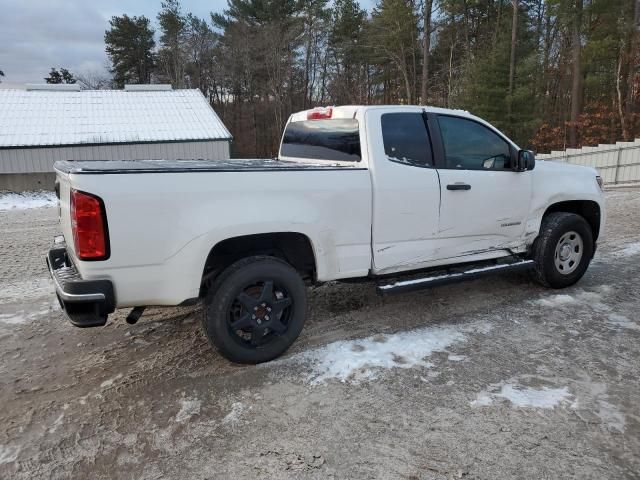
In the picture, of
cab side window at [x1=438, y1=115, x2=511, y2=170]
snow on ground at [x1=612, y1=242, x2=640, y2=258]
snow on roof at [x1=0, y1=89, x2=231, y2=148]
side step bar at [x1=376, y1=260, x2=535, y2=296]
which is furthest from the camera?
snow on roof at [x1=0, y1=89, x2=231, y2=148]

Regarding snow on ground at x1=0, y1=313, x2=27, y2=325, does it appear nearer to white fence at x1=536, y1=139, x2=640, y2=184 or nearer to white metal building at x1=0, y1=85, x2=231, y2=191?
white metal building at x1=0, y1=85, x2=231, y2=191

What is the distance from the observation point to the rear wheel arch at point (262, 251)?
12.1 feet

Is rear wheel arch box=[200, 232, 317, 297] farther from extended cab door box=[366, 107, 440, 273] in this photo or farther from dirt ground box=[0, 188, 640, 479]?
dirt ground box=[0, 188, 640, 479]

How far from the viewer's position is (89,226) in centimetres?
303

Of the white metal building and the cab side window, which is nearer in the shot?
the cab side window

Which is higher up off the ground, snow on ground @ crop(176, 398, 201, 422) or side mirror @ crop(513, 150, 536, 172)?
side mirror @ crop(513, 150, 536, 172)

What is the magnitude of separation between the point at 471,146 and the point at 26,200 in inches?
726

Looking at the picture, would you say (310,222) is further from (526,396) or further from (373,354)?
(526,396)

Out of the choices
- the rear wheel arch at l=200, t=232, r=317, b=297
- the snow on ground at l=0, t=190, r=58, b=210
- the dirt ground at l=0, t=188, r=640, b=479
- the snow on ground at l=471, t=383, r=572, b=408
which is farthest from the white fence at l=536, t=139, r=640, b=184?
the snow on ground at l=0, t=190, r=58, b=210

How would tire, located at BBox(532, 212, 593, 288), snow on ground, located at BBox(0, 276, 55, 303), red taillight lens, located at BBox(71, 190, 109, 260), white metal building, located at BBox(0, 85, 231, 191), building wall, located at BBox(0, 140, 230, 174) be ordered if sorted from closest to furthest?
red taillight lens, located at BBox(71, 190, 109, 260) → tire, located at BBox(532, 212, 593, 288) → snow on ground, located at BBox(0, 276, 55, 303) → building wall, located at BBox(0, 140, 230, 174) → white metal building, located at BBox(0, 85, 231, 191)

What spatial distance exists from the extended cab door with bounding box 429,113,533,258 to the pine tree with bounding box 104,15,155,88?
164 ft

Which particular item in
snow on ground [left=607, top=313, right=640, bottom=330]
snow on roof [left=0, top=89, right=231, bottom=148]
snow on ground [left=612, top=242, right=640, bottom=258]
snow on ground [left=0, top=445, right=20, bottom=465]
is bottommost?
snow on ground [left=0, top=445, right=20, bottom=465]

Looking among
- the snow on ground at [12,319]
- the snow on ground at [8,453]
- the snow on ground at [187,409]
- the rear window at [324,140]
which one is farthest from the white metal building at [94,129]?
the snow on ground at [8,453]

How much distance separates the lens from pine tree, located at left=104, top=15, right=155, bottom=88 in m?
47.8
